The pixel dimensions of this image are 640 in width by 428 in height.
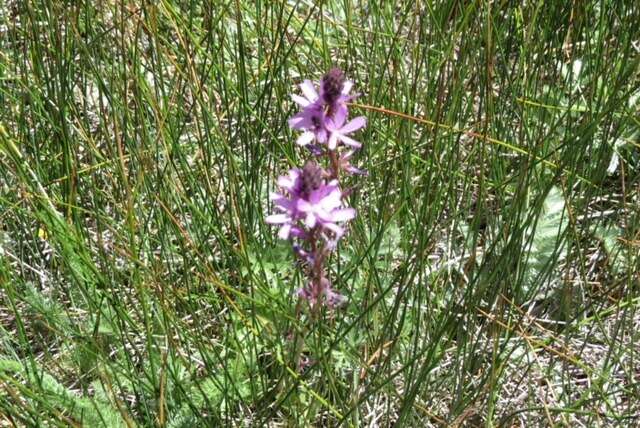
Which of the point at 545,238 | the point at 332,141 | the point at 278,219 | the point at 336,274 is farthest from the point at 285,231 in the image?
the point at 545,238

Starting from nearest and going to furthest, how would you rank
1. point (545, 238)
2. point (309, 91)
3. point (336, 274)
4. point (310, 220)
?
point (310, 220) → point (309, 91) → point (336, 274) → point (545, 238)

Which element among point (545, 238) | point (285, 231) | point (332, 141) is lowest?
point (545, 238)

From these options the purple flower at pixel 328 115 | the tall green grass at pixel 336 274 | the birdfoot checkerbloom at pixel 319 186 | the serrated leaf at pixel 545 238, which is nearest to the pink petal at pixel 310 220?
the birdfoot checkerbloom at pixel 319 186

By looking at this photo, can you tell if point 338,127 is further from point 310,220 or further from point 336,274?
point 336,274

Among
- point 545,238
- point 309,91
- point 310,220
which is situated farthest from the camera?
point 545,238

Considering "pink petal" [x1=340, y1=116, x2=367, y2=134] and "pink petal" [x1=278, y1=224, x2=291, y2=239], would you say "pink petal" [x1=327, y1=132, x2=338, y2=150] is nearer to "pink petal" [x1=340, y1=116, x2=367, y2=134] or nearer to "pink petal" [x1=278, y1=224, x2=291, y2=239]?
"pink petal" [x1=340, y1=116, x2=367, y2=134]

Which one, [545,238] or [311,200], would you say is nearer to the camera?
[311,200]

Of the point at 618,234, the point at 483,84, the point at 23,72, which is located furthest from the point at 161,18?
the point at 618,234

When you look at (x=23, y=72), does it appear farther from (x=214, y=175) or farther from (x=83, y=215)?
(x=214, y=175)
